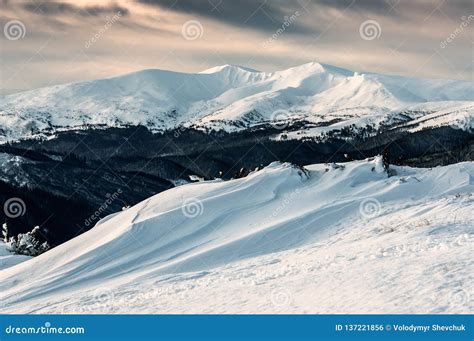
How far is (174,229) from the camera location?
1510 cm

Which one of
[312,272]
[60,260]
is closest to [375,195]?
[312,272]

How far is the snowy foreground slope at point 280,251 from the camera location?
8383 millimetres

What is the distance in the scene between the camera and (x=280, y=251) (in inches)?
509

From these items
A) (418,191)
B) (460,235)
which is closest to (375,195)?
(418,191)

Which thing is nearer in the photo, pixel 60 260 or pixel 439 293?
pixel 439 293

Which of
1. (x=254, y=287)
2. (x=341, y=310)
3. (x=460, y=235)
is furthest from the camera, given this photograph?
(x=460, y=235)

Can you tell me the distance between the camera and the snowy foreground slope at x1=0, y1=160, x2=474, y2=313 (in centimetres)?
838

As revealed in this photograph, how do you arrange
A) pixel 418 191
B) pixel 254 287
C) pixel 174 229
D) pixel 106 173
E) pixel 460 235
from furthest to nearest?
pixel 106 173 < pixel 418 191 < pixel 174 229 < pixel 460 235 < pixel 254 287

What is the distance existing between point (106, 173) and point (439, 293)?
7494 inches
